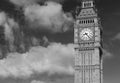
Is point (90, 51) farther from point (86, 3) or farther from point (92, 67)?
point (86, 3)

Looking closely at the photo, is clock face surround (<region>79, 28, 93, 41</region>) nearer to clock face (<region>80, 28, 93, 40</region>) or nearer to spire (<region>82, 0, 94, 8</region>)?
clock face (<region>80, 28, 93, 40</region>)

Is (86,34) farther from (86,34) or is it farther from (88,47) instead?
(88,47)

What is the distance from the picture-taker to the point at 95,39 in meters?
118

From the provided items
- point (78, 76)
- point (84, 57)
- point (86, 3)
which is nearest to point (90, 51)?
point (84, 57)

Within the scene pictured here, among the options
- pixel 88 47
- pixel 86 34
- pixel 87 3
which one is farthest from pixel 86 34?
pixel 87 3

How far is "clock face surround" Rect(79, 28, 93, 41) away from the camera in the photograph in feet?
389

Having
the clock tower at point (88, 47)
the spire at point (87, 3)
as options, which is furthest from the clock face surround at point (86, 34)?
the spire at point (87, 3)

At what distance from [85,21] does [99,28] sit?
6.26 m

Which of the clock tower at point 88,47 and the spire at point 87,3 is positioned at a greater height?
the spire at point 87,3

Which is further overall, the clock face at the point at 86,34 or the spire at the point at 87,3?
the spire at the point at 87,3

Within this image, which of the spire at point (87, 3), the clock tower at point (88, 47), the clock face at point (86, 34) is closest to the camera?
the clock tower at point (88, 47)

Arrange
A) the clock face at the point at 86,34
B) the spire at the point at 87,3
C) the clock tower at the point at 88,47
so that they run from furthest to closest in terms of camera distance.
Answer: the spire at the point at 87,3 → the clock face at the point at 86,34 → the clock tower at the point at 88,47

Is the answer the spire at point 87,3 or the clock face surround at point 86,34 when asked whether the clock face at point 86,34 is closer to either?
the clock face surround at point 86,34

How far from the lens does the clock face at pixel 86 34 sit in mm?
118688
